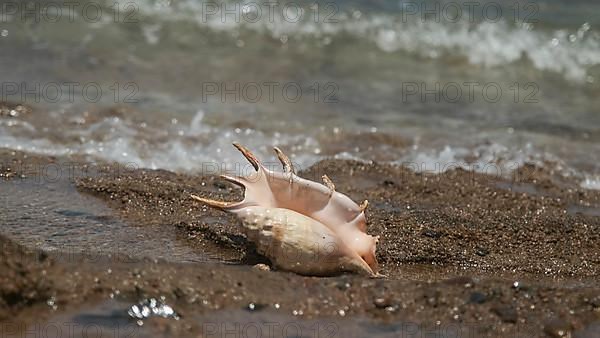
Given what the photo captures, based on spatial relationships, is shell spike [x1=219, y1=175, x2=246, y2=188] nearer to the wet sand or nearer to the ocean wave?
the wet sand

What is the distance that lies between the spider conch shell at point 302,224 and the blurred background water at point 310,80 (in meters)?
1.68

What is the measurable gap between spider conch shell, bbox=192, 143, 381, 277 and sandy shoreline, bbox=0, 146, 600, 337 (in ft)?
0.37

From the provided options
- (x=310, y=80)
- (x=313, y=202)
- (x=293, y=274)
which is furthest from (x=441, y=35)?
(x=293, y=274)

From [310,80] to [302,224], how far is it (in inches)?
161

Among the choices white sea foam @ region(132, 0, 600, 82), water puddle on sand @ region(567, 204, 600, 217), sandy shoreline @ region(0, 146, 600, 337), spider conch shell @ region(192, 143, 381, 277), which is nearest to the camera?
sandy shoreline @ region(0, 146, 600, 337)

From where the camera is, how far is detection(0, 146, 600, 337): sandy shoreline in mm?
2611

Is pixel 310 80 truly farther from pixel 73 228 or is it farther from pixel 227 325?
pixel 227 325

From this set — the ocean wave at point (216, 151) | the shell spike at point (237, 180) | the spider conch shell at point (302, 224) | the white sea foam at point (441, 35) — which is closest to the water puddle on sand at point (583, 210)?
the ocean wave at point (216, 151)

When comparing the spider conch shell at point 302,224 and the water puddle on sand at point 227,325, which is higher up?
the spider conch shell at point 302,224

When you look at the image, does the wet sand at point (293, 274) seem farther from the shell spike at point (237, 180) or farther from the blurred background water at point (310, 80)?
the blurred background water at point (310, 80)

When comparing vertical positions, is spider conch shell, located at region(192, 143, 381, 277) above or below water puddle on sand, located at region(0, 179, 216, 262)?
above

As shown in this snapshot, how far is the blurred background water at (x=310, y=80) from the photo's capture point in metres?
5.30

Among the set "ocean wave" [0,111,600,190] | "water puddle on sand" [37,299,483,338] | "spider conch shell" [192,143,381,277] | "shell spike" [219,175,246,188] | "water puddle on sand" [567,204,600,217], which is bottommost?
A: "water puddle on sand" [567,204,600,217]

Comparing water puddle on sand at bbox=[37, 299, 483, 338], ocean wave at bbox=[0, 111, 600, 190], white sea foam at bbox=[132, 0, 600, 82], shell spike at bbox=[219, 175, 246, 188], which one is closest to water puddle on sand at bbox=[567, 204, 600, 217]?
ocean wave at bbox=[0, 111, 600, 190]
